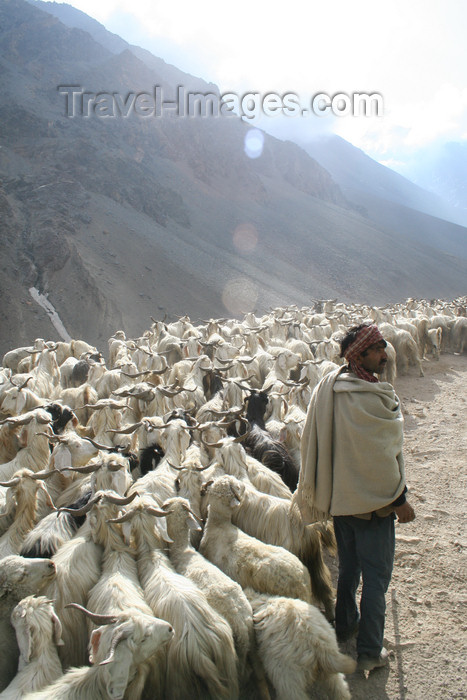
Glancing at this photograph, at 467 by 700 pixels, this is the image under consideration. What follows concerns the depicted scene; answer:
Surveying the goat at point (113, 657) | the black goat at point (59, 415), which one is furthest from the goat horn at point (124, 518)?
the black goat at point (59, 415)

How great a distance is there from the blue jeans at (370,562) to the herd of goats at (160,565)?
1.11 ft

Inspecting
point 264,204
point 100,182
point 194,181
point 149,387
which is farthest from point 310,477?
point 264,204

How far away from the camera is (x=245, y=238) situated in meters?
42.2

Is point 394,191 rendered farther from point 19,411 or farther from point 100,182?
point 19,411

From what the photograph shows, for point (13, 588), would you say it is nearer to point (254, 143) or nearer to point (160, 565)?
point (160, 565)

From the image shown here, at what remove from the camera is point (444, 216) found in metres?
156

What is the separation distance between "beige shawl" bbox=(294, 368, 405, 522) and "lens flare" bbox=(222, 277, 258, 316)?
2342 centimetres

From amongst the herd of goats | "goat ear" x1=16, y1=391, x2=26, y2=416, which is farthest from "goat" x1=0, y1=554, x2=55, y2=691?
"goat ear" x1=16, y1=391, x2=26, y2=416

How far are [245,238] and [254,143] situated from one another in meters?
28.7

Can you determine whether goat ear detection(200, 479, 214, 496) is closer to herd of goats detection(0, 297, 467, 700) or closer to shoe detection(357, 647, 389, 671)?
herd of goats detection(0, 297, 467, 700)

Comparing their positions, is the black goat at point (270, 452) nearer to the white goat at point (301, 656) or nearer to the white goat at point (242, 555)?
the white goat at point (242, 555)

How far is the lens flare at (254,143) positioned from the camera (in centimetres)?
6025

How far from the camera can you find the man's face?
95.6 inches

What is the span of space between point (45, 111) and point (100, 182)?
12005 millimetres
